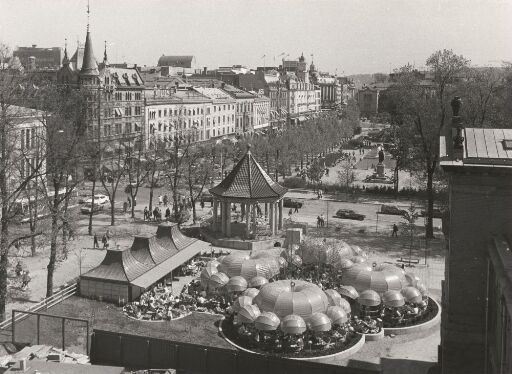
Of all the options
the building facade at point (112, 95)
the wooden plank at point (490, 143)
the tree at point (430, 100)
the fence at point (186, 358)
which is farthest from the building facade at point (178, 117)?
the wooden plank at point (490, 143)

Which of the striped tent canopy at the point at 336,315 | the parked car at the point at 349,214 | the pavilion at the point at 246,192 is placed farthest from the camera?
the parked car at the point at 349,214

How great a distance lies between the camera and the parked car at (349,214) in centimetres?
5547

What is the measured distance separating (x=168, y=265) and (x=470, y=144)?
768 inches

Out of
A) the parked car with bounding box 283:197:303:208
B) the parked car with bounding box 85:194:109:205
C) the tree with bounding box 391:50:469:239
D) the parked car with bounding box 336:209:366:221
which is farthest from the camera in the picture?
the parked car with bounding box 283:197:303:208

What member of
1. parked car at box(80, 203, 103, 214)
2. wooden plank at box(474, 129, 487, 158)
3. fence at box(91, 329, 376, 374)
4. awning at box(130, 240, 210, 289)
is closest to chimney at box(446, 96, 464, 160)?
wooden plank at box(474, 129, 487, 158)

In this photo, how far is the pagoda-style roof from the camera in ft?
148

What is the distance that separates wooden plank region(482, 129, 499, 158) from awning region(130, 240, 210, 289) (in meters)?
18.3

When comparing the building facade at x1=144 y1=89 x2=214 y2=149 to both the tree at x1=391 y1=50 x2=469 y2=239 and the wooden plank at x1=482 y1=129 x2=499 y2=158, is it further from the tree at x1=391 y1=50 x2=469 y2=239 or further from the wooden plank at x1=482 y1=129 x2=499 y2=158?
the wooden plank at x1=482 y1=129 x2=499 y2=158

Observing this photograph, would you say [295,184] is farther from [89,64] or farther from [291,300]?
[291,300]

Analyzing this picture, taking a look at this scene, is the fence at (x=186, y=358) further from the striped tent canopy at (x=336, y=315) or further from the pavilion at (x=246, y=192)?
the pavilion at (x=246, y=192)

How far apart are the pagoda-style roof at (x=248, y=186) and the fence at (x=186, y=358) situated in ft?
68.6

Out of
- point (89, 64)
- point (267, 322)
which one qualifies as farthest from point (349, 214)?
point (89, 64)

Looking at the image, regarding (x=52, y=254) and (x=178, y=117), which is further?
(x=178, y=117)

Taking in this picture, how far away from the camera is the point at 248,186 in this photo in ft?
150
